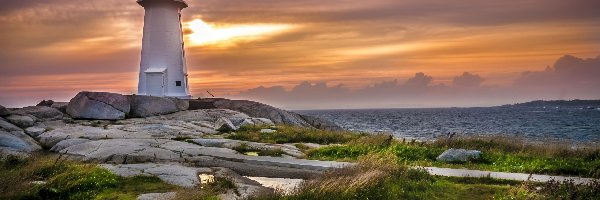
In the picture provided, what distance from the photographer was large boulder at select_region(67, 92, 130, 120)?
101 ft

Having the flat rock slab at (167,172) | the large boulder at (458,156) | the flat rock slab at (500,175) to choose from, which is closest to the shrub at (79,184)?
the flat rock slab at (167,172)

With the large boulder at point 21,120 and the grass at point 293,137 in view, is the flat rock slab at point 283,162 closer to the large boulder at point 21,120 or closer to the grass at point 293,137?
the grass at point 293,137

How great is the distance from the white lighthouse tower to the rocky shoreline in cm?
238

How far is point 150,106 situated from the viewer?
33.1m

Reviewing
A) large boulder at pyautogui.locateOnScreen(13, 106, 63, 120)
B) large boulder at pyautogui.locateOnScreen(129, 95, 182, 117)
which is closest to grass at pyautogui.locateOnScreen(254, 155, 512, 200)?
large boulder at pyautogui.locateOnScreen(129, 95, 182, 117)

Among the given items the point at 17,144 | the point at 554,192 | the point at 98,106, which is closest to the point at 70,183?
the point at 554,192

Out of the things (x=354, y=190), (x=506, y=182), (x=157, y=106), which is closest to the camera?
(x=354, y=190)

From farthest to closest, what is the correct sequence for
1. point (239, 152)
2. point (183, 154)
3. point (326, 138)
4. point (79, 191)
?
point (326, 138) → point (239, 152) → point (183, 154) → point (79, 191)

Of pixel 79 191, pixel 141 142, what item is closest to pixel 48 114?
pixel 141 142

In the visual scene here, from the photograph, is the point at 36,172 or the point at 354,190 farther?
the point at 36,172

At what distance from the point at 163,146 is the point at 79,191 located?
23.9 feet

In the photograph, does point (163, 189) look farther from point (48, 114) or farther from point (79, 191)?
point (48, 114)

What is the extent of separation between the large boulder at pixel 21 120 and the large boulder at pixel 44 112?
10.8ft

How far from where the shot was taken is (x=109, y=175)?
11859 mm
